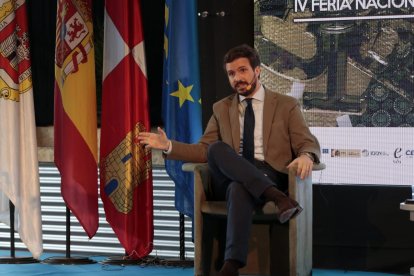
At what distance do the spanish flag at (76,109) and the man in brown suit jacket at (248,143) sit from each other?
107 centimetres

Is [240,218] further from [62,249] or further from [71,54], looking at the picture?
[62,249]

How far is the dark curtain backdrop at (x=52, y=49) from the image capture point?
5.11 metres

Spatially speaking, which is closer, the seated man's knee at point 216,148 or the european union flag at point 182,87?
the seated man's knee at point 216,148

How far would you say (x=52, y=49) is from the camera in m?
5.29

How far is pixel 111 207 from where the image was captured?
16.0 ft

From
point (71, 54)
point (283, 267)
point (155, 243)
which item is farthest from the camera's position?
point (155, 243)

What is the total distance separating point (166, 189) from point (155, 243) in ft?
1.19

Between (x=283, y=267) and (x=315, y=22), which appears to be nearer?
(x=283, y=267)

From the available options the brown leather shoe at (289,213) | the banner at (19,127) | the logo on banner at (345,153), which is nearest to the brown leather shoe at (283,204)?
the brown leather shoe at (289,213)

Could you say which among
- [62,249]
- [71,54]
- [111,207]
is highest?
[71,54]

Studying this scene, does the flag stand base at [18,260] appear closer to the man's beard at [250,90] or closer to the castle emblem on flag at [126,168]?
the castle emblem on flag at [126,168]

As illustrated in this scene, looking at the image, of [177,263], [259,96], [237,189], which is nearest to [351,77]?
[259,96]

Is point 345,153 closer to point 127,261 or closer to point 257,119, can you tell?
point 257,119

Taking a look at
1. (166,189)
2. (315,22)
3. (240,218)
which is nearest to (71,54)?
(166,189)
